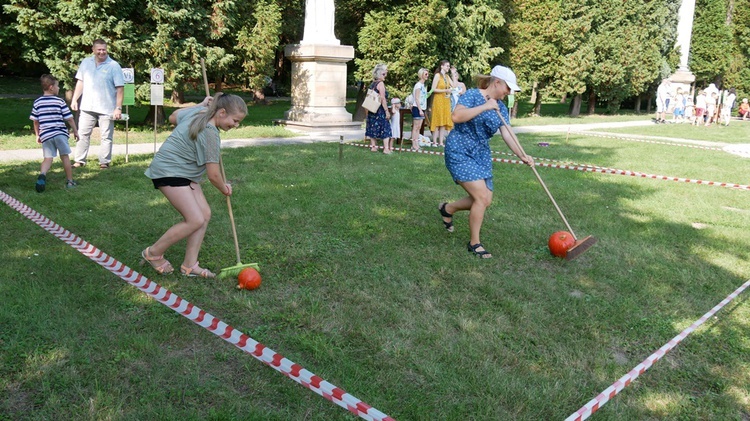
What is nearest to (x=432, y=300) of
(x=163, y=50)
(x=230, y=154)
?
(x=230, y=154)

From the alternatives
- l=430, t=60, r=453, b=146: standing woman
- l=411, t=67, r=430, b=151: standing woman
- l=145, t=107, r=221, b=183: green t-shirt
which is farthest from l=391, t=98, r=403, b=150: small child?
l=145, t=107, r=221, b=183: green t-shirt

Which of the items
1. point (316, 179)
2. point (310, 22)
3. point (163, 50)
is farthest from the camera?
point (310, 22)

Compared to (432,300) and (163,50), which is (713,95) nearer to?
(163,50)

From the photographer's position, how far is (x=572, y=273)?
213 inches

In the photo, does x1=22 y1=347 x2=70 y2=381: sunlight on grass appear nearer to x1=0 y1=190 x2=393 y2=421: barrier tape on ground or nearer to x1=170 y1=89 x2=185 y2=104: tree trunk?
x1=0 y1=190 x2=393 y2=421: barrier tape on ground

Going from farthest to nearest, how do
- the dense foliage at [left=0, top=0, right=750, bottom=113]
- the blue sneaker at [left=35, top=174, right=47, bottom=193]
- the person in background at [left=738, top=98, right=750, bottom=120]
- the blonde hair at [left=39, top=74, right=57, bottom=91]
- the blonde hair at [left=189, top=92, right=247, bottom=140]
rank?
the person in background at [left=738, top=98, right=750, bottom=120] → the dense foliage at [left=0, top=0, right=750, bottom=113] → the blonde hair at [left=39, top=74, right=57, bottom=91] → the blue sneaker at [left=35, top=174, right=47, bottom=193] → the blonde hair at [left=189, top=92, right=247, bottom=140]

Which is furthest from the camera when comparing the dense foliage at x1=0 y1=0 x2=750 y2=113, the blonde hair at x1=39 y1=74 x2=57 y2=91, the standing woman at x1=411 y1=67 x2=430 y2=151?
the dense foliage at x1=0 y1=0 x2=750 y2=113

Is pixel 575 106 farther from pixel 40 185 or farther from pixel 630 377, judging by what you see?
pixel 630 377

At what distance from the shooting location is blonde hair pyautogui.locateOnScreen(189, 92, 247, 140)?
14.6 feet

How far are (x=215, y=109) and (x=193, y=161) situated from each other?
1.46 feet

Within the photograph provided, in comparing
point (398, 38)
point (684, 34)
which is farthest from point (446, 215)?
point (684, 34)

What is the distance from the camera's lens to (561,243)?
18.6 ft

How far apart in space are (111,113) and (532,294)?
711cm

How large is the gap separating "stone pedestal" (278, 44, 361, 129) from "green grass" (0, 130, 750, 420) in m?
8.67
